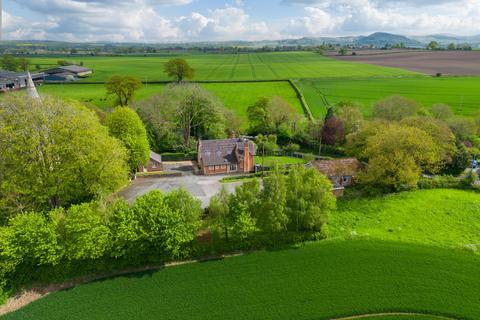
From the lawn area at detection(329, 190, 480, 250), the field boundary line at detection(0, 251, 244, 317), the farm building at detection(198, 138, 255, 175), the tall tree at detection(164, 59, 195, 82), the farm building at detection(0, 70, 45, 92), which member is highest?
the tall tree at detection(164, 59, 195, 82)

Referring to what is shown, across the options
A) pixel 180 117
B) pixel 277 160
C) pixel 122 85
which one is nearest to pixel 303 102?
pixel 277 160

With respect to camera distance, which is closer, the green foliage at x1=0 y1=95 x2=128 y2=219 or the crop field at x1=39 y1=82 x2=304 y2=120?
the green foliage at x1=0 y1=95 x2=128 y2=219

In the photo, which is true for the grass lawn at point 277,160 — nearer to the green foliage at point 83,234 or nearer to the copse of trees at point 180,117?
the copse of trees at point 180,117

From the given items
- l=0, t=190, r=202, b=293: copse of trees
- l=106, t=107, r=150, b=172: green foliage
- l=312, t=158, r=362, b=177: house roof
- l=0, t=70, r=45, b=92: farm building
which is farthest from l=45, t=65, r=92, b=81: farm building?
l=0, t=190, r=202, b=293: copse of trees

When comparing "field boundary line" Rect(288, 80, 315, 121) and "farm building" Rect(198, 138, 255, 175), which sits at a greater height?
"field boundary line" Rect(288, 80, 315, 121)

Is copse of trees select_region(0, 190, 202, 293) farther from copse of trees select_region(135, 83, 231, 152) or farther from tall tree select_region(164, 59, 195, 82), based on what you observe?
tall tree select_region(164, 59, 195, 82)

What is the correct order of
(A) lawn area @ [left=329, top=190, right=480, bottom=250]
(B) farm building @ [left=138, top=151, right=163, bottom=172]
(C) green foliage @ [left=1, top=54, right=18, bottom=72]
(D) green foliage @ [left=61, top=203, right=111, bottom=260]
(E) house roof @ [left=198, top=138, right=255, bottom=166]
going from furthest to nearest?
(C) green foliage @ [left=1, top=54, right=18, bottom=72] → (B) farm building @ [left=138, top=151, right=163, bottom=172] → (E) house roof @ [left=198, top=138, right=255, bottom=166] → (A) lawn area @ [left=329, top=190, right=480, bottom=250] → (D) green foliage @ [left=61, top=203, right=111, bottom=260]

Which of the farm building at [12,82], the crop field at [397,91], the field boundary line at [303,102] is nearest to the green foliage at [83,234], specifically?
the field boundary line at [303,102]

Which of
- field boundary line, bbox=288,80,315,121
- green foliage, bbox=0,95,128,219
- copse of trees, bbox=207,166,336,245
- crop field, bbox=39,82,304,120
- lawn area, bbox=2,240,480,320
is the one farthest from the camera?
crop field, bbox=39,82,304,120
